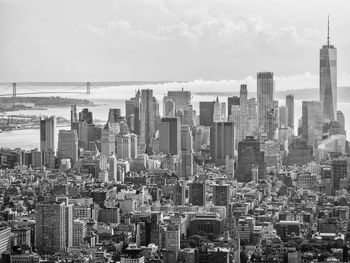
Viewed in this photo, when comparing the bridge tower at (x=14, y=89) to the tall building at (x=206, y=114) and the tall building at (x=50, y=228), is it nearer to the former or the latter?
the tall building at (x=50, y=228)

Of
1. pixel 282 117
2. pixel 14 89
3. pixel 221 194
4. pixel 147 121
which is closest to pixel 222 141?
pixel 282 117

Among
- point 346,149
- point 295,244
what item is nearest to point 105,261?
point 295,244

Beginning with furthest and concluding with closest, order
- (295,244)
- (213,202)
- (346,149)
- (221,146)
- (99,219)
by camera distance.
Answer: (221,146) → (346,149) → (213,202) → (99,219) → (295,244)

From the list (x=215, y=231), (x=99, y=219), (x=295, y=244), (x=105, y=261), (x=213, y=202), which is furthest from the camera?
(x=213, y=202)

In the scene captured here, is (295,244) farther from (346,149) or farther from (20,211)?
(346,149)

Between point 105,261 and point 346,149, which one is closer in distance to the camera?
point 105,261

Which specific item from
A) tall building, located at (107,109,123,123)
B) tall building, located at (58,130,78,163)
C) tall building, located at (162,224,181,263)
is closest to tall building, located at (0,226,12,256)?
tall building, located at (162,224,181,263)

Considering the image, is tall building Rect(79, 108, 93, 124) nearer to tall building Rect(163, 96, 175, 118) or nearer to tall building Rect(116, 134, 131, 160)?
tall building Rect(116, 134, 131, 160)

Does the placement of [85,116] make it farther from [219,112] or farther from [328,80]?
[328,80]
